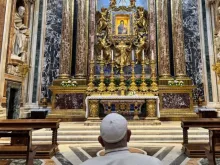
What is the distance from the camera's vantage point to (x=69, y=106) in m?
9.23

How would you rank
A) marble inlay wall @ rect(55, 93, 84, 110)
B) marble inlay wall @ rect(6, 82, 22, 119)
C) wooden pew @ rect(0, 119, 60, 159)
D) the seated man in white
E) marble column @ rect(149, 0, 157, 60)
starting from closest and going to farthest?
the seated man in white < wooden pew @ rect(0, 119, 60, 159) < marble inlay wall @ rect(6, 82, 22, 119) < marble inlay wall @ rect(55, 93, 84, 110) < marble column @ rect(149, 0, 157, 60)

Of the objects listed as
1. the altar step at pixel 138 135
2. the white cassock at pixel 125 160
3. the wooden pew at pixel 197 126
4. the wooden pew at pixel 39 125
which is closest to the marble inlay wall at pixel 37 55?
the altar step at pixel 138 135

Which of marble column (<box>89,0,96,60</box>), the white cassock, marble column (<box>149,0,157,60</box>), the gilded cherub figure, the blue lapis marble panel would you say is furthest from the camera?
the blue lapis marble panel

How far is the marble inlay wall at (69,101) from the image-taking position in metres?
9.21

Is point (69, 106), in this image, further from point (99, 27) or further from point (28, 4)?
point (28, 4)

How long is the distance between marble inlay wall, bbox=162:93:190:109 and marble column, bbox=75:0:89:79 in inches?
152

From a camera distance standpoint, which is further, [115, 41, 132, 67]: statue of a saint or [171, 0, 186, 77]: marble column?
[115, 41, 132, 67]: statue of a saint

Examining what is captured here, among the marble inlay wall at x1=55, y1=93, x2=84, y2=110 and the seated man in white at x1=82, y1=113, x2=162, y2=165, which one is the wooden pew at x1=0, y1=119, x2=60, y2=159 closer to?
the seated man in white at x1=82, y1=113, x2=162, y2=165

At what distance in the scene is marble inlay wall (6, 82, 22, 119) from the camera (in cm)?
836

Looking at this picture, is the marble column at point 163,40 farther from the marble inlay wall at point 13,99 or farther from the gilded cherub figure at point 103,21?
the marble inlay wall at point 13,99

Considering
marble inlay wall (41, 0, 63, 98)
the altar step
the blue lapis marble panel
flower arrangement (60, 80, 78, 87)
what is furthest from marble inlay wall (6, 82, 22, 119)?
the blue lapis marble panel

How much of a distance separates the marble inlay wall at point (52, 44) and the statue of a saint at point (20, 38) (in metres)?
1.32

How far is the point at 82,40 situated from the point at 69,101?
3.12 meters

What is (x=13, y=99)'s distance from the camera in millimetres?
8914
